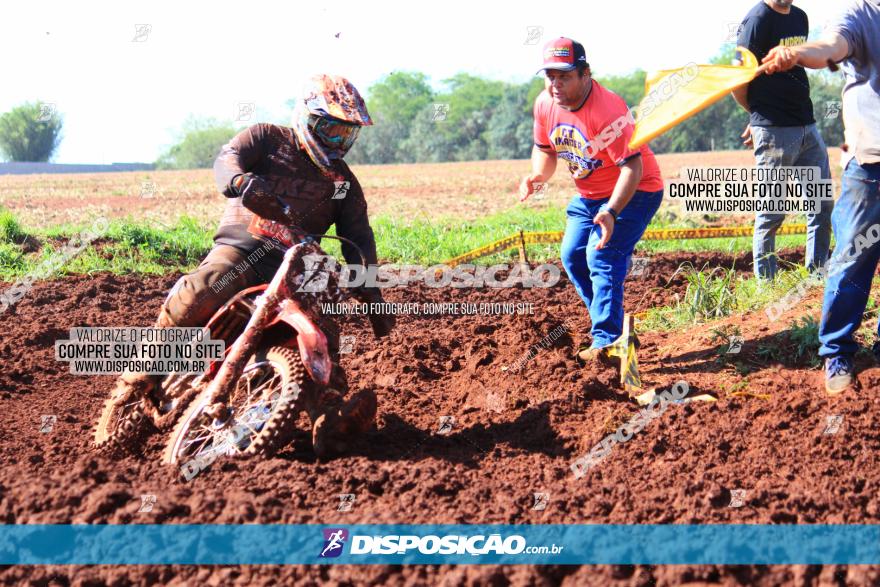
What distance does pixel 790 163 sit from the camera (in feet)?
24.8

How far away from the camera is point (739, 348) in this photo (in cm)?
636

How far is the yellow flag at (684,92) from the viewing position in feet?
16.7

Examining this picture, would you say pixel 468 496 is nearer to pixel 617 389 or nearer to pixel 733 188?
pixel 617 389

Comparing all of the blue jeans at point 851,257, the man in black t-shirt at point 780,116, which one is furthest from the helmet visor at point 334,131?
the man in black t-shirt at point 780,116

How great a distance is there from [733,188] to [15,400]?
9608 millimetres

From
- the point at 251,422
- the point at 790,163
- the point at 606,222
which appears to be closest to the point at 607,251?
the point at 606,222

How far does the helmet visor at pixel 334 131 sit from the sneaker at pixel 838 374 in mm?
3090

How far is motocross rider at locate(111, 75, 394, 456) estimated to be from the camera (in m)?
4.81

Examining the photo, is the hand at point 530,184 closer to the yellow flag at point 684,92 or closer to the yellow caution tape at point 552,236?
the yellow flag at point 684,92

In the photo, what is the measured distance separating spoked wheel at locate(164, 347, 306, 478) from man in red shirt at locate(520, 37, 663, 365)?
230 centimetres

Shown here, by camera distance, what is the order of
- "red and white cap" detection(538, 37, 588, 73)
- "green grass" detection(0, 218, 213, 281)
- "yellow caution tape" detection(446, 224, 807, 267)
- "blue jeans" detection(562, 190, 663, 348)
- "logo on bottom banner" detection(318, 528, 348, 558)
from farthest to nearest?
"green grass" detection(0, 218, 213, 281) → "yellow caution tape" detection(446, 224, 807, 267) → "blue jeans" detection(562, 190, 663, 348) → "red and white cap" detection(538, 37, 588, 73) → "logo on bottom banner" detection(318, 528, 348, 558)

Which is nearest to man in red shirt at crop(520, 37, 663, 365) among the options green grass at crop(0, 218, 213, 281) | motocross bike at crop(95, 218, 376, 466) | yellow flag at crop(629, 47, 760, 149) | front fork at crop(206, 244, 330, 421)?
yellow flag at crop(629, 47, 760, 149)

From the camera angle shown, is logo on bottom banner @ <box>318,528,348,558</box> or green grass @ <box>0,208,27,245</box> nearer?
logo on bottom banner @ <box>318,528,348,558</box>

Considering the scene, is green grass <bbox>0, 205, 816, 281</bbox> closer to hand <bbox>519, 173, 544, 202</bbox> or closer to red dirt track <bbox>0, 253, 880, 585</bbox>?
red dirt track <bbox>0, 253, 880, 585</bbox>
